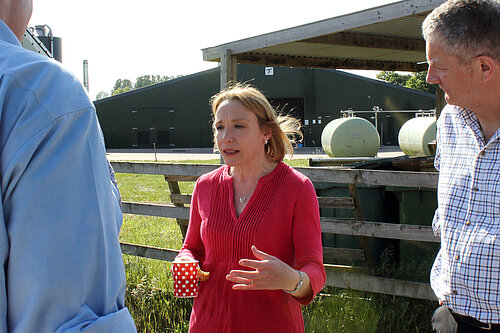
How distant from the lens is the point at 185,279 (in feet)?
7.79

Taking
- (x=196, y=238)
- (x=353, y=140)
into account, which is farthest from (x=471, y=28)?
(x=353, y=140)

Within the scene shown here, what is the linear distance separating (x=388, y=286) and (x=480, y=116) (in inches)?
90.4

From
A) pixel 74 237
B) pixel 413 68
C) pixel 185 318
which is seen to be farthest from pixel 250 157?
pixel 413 68

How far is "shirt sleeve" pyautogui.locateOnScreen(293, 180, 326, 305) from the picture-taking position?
2346 mm

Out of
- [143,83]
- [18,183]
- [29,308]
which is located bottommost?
[29,308]

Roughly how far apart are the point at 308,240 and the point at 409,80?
224ft

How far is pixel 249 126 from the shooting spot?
2674 millimetres

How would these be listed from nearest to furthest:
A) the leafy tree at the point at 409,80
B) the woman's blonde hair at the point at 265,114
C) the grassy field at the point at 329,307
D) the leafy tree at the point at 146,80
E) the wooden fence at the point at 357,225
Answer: the woman's blonde hair at the point at 265,114, the wooden fence at the point at 357,225, the grassy field at the point at 329,307, the leafy tree at the point at 409,80, the leafy tree at the point at 146,80

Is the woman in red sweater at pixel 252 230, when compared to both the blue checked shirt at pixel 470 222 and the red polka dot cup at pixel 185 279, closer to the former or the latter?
the red polka dot cup at pixel 185 279

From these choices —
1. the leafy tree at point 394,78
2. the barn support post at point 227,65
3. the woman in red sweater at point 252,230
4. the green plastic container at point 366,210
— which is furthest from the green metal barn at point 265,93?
the woman in red sweater at point 252,230

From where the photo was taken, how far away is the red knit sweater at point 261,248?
2.37 metres

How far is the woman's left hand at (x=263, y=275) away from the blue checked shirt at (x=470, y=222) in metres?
0.70

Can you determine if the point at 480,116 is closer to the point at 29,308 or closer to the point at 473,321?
the point at 473,321

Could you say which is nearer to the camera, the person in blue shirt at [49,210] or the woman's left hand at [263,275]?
the person in blue shirt at [49,210]
